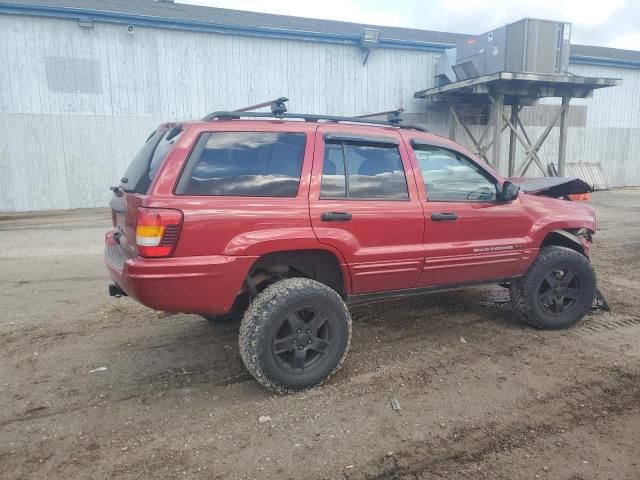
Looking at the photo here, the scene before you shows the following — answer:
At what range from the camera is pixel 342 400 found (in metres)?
3.32

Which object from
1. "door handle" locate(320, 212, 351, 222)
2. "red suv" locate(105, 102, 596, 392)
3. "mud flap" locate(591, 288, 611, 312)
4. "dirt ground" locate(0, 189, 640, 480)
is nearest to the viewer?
"dirt ground" locate(0, 189, 640, 480)

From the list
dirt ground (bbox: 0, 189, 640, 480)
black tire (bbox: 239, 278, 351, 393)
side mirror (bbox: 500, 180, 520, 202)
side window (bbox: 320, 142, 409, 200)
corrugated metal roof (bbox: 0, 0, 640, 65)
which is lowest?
dirt ground (bbox: 0, 189, 640, 480)

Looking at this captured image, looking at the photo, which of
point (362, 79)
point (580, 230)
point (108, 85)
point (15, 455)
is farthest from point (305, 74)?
point (15, 455)

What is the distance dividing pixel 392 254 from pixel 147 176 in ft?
6.18

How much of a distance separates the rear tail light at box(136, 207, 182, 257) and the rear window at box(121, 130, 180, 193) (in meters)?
0.27

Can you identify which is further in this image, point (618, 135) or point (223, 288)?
point (618, 135)

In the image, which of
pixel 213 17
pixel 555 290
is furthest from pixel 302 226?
pixel 213 17

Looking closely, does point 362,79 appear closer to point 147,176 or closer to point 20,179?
point 20,179

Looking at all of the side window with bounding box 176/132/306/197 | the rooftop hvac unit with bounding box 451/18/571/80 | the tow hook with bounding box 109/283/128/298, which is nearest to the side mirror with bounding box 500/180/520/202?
the side window with bounding box 176/132/306/197

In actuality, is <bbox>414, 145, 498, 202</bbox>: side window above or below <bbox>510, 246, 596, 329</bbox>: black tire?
above

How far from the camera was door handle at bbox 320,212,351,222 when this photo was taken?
347 centimetres

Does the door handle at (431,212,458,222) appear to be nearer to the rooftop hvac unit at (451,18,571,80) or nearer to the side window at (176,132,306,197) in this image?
the side window at (176,132,306,197)

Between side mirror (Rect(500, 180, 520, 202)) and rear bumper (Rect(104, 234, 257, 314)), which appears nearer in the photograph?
rear bumper (Rect(104, 234, 257, 314))

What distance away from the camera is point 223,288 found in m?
3.25
